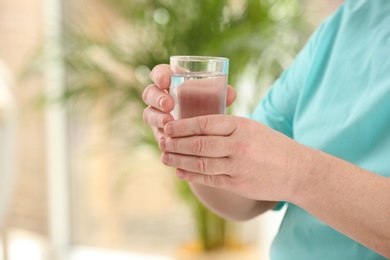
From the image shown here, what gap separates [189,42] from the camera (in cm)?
265

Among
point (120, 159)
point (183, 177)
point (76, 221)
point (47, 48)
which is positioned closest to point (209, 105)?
point (183, 177)

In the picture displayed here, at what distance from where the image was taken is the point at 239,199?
4.82 feet

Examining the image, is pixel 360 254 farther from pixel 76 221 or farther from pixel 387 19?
pixel 76 221

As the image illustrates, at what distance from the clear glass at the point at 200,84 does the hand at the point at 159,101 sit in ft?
0.11

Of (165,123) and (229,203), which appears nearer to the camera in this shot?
(165,123)

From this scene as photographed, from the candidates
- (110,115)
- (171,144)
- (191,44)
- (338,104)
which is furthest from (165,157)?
(110,115)

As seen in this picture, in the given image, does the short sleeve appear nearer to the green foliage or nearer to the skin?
the skin

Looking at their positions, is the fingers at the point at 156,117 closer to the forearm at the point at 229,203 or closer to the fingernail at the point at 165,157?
the fingernail at the point at 165,157

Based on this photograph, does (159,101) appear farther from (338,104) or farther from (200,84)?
(338,104)

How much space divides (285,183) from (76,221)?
3.07m

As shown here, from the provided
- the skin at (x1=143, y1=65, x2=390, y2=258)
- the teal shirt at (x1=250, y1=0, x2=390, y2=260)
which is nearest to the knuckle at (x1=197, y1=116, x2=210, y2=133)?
the skin at (x1=143, y1=65, x2=390, y2=258)

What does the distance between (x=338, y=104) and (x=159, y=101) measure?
1.34 ft

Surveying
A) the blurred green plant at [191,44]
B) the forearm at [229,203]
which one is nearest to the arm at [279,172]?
the forearm at [229,203]

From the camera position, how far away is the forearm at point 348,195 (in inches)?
42.3
